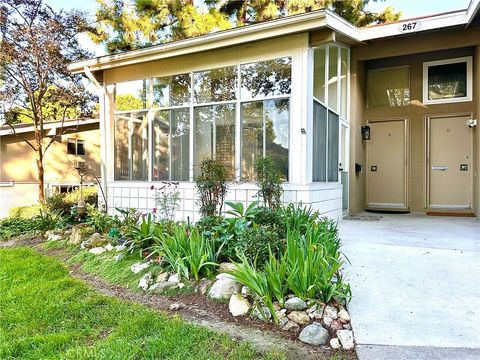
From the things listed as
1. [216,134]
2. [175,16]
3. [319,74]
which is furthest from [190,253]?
[175,16]

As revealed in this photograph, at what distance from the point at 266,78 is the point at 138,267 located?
12.1 feet

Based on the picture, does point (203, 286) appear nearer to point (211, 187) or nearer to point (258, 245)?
point (258, 245)

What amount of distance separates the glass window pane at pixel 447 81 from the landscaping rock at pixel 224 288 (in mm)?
6559

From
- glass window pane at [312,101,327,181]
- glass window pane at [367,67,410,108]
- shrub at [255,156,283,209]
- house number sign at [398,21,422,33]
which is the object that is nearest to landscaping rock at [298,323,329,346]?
shrub at [255,156,283,209]

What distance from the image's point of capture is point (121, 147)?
7.33 metres

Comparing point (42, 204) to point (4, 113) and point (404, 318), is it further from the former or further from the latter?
point (404, 318)

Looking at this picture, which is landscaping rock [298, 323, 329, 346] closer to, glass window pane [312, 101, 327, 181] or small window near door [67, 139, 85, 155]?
glass window pane [312, 101, 327, 181]

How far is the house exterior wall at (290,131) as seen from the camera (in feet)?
17.6

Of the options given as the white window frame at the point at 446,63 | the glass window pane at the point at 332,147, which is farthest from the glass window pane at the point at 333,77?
the white window frame at the point at 446,63

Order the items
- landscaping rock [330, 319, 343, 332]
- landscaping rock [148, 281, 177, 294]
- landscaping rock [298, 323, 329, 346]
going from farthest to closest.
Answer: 1. landscaping rock [148, 281, 177, 294]
2. landscaping rock [330, 319, 343, 332]
3. landscaping rock [298, 323, 329, 346]

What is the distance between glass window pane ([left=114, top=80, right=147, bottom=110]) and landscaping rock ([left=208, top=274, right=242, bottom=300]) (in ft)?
16.3

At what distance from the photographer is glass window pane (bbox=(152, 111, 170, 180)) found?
21.9 feet

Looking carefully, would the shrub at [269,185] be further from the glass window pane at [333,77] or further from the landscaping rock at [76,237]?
the landscaping rock at [76,237]

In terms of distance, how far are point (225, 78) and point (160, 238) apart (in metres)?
3.42
